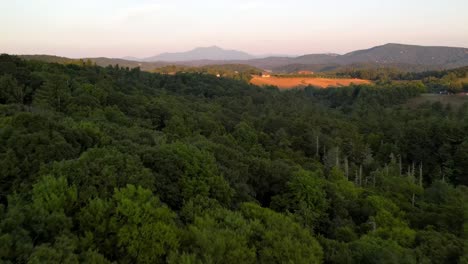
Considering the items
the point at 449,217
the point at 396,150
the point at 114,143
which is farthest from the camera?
the point at 396,150

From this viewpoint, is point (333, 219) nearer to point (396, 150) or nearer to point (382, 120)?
point (396, 150)

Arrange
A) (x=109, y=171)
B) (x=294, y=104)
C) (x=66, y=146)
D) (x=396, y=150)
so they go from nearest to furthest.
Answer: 1. (x=109, y=171)
2. (x=66, y=146)
3. (x=396, y=150)
4. (x=294, y=104)

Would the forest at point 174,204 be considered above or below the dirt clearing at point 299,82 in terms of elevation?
below

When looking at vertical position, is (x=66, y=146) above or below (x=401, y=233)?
above

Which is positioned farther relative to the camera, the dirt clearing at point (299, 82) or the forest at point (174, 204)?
the dirt clearing at point (299, 82)

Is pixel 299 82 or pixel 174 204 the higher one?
pixel 299 82

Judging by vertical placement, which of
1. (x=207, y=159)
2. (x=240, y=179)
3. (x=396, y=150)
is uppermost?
(x=207, y=159)

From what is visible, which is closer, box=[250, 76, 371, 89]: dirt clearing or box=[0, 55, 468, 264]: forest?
box=[0, 55, 468, 264]: forest

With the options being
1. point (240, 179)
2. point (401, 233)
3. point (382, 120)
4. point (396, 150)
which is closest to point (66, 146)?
point (240, 179)

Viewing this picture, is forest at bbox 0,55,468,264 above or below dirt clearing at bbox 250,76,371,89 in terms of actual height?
below

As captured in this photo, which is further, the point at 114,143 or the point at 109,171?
the point at 114,143

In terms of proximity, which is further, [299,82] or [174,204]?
[299,82]
